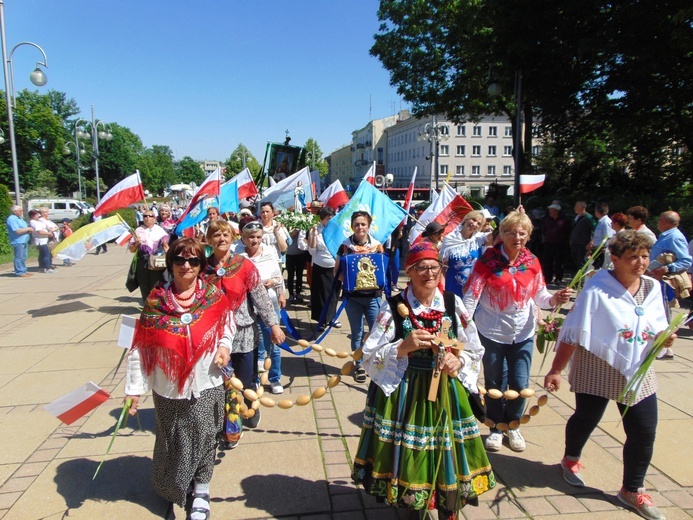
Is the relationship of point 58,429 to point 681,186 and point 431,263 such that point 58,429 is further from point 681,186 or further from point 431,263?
point 681,186

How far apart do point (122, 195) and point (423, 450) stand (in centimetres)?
675

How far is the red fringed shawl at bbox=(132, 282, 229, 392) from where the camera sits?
9.61 feet

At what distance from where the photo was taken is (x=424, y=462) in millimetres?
2670

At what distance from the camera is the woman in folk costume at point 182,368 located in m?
2.95

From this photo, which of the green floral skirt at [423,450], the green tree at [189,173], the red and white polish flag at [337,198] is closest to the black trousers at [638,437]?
the green floral skirt at [423,450]

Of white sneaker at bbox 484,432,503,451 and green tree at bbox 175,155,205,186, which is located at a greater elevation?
green tree at bbox 175,155,205,186

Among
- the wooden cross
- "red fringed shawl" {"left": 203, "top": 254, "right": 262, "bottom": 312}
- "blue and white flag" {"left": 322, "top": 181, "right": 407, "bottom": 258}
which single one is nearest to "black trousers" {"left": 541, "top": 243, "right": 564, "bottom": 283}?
"blue and white flag" {"left": 322, "top": 181, "right": 407, "bottom": 258}

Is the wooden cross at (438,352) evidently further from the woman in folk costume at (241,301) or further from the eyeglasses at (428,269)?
the woman in folk costume at (241,301)

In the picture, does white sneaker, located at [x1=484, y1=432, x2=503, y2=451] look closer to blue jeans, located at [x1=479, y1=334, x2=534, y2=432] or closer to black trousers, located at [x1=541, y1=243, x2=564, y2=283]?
blue jeans, located at [x1=479, y1=334, x2=534, y2=432]

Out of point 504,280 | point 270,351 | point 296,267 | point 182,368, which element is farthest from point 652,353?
point 296,267

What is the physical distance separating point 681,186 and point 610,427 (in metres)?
17.7

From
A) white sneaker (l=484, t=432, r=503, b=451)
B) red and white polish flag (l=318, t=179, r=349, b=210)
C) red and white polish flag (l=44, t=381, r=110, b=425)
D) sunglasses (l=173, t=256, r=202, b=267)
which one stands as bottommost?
white sneaker (l=484, t=432, r=503, b=451)

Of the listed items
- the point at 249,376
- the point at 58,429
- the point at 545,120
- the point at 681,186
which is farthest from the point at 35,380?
the point at 681,186

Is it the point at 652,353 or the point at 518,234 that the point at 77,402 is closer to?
the point at 518,234
